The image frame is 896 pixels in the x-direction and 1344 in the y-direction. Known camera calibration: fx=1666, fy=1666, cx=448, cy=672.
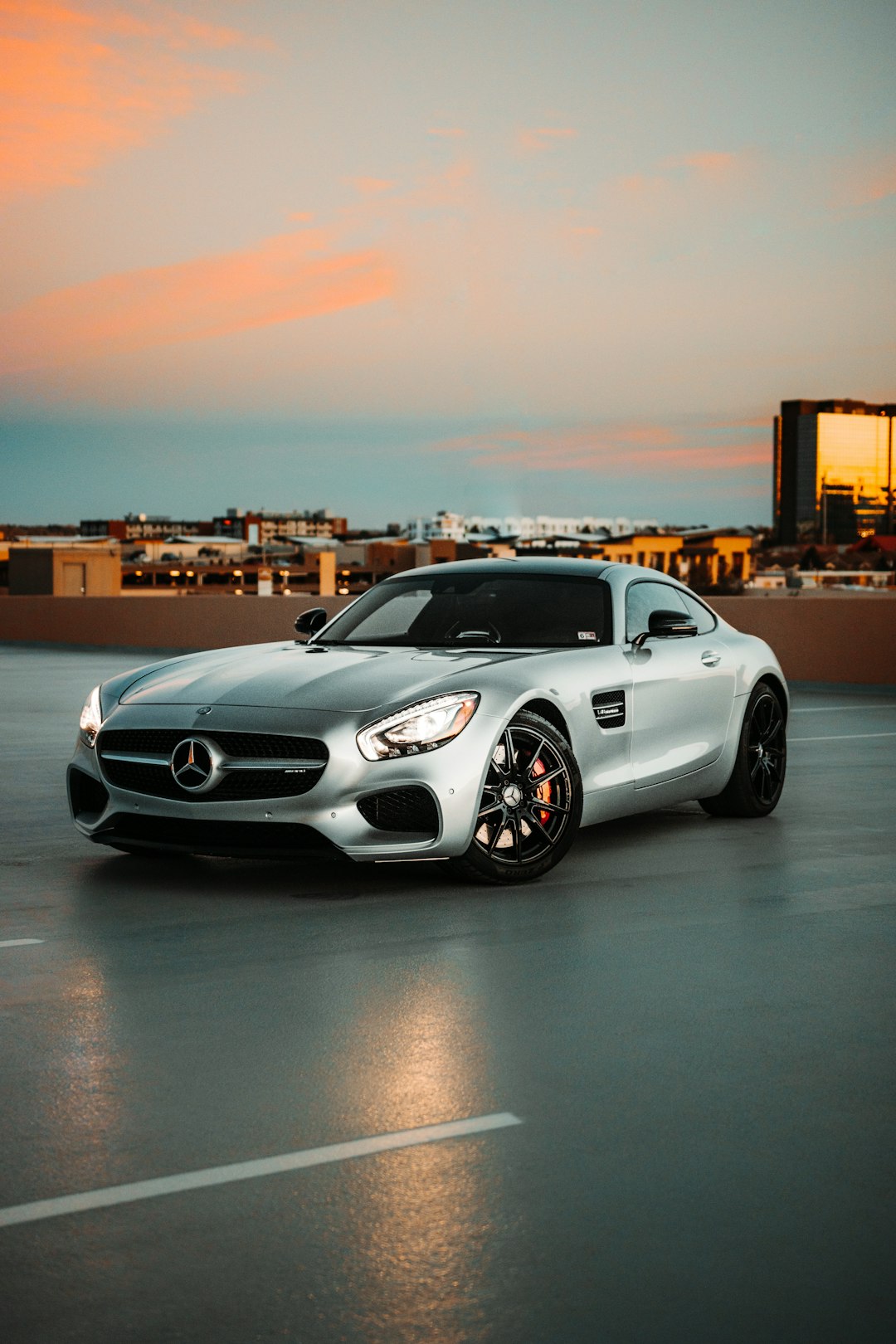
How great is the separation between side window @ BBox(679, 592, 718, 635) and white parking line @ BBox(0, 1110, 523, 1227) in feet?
18.0

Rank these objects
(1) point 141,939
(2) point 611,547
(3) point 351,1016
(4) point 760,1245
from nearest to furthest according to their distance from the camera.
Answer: (4) point 760,1245, (3) point 351,1016, (1) point 141,939, (2) point 611,547

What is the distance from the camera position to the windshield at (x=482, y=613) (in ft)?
26.5

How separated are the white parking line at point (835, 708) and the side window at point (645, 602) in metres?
7.89

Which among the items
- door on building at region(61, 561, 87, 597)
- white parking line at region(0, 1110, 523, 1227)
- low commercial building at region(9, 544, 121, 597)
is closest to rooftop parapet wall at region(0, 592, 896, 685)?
white parking line at region(0, 1110, 523, 1227)

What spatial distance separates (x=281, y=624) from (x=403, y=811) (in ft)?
75.0

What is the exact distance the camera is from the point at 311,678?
7199 millimetres

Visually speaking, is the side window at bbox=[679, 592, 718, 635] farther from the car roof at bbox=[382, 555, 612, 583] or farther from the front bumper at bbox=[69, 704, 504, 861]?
the front bumper at bbox=[69, 704, 504, 861]

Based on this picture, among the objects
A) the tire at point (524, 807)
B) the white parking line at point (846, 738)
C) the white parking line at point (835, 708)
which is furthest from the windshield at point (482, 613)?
the white parking line at point (835, 708)

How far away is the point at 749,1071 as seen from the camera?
438 centimetres

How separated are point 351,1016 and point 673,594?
185 inches

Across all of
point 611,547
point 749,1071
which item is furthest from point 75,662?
point 611,547

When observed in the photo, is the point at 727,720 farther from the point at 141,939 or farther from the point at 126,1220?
the point at 126,1220

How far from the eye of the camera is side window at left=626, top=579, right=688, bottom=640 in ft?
27.6

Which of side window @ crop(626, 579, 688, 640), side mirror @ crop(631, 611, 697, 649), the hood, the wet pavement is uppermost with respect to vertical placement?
side window @ crop(626, 579, 688, 640)
